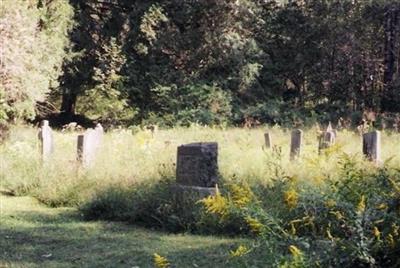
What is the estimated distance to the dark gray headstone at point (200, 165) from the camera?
321 inches

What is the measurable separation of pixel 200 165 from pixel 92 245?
2.01 metres

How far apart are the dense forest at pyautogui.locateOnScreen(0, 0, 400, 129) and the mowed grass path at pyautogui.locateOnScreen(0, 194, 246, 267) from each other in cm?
1670

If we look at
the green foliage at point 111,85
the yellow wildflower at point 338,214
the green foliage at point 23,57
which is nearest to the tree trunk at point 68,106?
the green foliage at point 111,85

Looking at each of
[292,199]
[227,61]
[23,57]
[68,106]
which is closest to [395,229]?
[292,199]

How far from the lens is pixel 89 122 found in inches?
1120

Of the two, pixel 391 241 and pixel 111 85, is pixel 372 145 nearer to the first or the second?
pixel 391 241

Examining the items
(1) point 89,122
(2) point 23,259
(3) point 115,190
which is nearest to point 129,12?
(1) point 89,122

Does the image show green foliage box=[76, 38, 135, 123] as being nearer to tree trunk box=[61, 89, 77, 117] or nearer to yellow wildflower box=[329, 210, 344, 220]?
tree trunk box=[61, 89, 77, 117]

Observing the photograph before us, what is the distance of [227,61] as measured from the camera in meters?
26.7

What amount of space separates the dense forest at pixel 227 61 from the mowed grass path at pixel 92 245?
1670 centimetres

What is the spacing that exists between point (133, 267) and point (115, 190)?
3.30 m

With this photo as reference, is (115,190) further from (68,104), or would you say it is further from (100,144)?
(68,104)

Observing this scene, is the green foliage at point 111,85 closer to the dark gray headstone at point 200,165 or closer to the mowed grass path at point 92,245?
the mowed grass path at point 92,245

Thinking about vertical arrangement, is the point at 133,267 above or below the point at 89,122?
below
